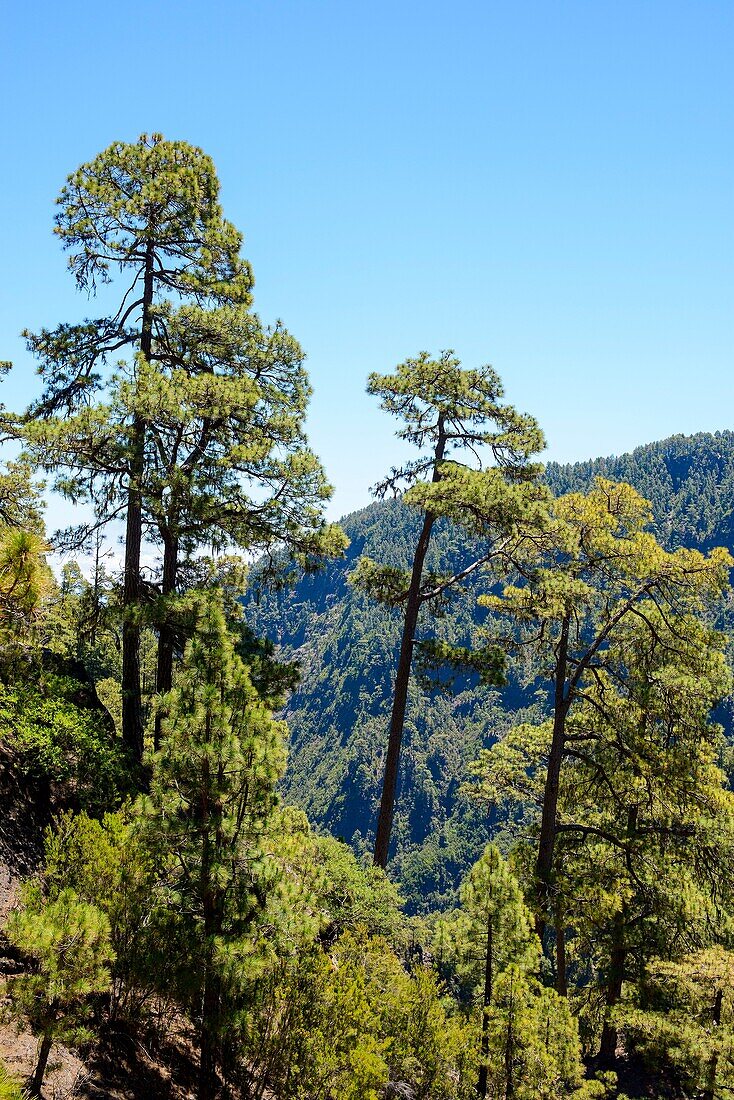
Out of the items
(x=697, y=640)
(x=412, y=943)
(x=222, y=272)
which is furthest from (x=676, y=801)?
(x=222, y=272)

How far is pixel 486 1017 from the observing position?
8984mm

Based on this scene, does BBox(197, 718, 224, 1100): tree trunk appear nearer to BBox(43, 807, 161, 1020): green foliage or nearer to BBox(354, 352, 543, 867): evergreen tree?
BBox(43, 807, 161, 1020): green foliage

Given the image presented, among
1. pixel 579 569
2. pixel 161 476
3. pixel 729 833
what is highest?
pixel 161 476

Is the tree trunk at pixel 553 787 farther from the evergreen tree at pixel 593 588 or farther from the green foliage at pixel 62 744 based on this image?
the green foliage at pixel 62 744

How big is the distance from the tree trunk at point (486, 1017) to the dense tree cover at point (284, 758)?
0.12 ft

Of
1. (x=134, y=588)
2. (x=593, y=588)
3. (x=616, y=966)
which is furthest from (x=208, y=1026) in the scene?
(x=616, y=966)

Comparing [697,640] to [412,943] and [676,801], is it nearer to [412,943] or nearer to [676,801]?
[676,801]

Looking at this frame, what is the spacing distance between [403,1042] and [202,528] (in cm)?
712

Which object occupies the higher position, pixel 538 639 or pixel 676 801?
pixel 538 639

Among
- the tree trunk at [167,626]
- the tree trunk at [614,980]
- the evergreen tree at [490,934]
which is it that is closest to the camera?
the evergreen tree at [490,934]

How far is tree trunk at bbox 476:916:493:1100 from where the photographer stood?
858cm

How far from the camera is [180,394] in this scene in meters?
9.62

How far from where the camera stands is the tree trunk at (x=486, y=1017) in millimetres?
8578

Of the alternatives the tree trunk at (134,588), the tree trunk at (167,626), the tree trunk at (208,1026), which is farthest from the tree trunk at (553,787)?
the tree trunk at (208,1026)
